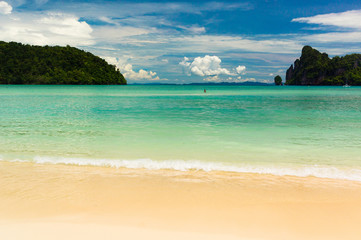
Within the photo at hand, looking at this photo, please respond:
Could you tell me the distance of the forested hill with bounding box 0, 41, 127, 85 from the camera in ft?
474

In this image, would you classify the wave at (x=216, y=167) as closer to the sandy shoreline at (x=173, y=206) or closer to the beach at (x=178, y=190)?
the beach at (x=178, y=190)

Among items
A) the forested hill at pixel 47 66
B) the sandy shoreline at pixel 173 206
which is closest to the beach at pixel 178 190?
the sandy shoreline at pixel 173 206

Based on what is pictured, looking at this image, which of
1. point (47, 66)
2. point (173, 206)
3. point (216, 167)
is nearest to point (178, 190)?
point (173, 206)

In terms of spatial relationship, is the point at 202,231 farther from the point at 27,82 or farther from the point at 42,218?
the point at 27,82

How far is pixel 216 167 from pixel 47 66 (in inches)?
6751

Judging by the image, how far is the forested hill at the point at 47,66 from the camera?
144m

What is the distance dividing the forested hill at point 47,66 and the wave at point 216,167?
527 feet

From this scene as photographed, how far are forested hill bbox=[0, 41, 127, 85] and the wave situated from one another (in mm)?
160772

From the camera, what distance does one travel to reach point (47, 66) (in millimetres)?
156750

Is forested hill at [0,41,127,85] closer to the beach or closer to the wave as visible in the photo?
the beach

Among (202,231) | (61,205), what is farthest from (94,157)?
(202,231)

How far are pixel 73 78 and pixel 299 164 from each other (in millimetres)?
173529

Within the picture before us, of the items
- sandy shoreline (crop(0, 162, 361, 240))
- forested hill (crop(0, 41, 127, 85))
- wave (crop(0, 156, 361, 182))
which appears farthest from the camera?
forested hill (crop(0, 41, 127, 85))

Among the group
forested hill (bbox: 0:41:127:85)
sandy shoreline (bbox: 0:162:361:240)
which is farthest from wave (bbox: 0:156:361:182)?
forested hill (bbox: 0:41:127:85)
